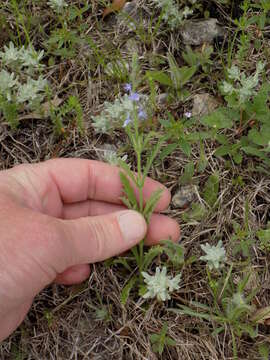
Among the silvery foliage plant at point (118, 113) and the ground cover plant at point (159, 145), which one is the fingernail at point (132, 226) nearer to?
the ground cover plant at point (159, 145)

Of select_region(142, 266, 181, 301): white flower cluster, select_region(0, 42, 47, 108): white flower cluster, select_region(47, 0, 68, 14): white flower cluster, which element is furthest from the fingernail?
select_region(47, 0, 68, 14): white flower cluster

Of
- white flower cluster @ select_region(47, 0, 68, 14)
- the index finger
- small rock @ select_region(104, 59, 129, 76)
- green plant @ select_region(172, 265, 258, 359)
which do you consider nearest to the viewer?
green plant @ select_region(172, 265, 258, 359)

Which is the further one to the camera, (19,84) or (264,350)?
(19,84)

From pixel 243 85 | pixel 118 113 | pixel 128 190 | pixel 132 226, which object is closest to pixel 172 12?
pixel 243 85

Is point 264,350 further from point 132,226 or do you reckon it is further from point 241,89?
point 241,89

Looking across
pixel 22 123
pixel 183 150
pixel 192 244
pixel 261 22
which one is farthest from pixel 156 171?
pixel 261 22

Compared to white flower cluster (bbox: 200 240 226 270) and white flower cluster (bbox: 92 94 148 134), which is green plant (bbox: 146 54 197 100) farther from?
white flower cluster (bbox: 200 240 226 270)

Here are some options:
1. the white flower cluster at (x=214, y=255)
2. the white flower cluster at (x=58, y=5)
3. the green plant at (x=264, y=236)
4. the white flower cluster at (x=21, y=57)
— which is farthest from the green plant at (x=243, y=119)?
the white flower cluster at (x=58, y=5)
